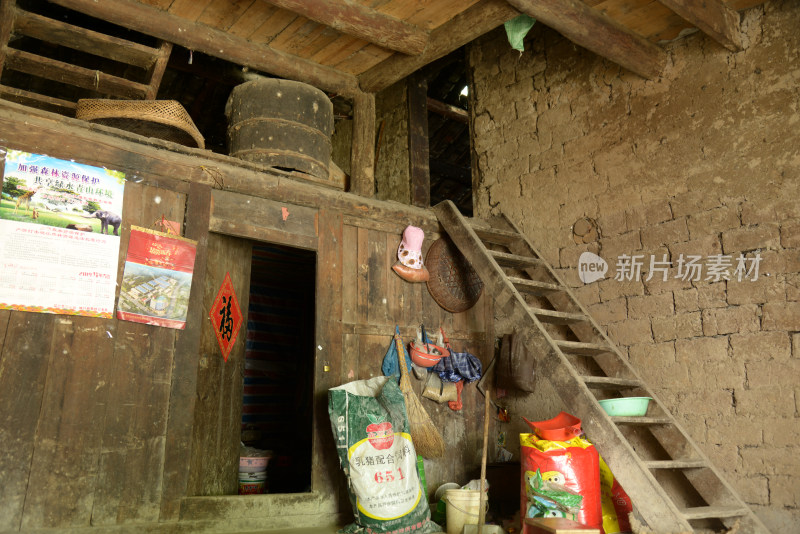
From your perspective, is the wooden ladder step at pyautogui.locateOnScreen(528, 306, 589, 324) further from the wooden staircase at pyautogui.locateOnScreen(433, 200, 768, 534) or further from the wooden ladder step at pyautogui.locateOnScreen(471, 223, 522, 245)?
the wooden ladder step at pyautogui.locateOnScreen(471, 223, 522, 245)

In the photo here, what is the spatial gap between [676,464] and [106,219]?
11.0ft

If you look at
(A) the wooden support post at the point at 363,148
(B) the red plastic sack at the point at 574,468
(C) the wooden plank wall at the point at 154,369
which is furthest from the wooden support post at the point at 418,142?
(B) the red plastic sack at the point at 574,468

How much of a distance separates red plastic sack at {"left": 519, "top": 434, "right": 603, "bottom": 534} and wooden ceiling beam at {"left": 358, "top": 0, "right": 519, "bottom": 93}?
272cm

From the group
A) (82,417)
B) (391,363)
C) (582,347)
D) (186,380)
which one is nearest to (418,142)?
(391,363)

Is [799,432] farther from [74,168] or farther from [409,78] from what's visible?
[409,78]

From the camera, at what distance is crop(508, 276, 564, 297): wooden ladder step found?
401 cm

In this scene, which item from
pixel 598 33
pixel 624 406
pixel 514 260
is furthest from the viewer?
pixel 514 260

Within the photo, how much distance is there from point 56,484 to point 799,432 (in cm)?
383

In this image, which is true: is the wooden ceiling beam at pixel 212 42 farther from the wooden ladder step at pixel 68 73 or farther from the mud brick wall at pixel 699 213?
the mud brick wall at pixel 699 213

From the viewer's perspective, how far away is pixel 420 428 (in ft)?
12.8

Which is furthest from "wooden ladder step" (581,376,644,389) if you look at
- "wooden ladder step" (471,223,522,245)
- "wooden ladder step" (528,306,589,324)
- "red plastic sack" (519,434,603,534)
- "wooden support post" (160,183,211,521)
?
"wooden support post" (160,183,211,521)

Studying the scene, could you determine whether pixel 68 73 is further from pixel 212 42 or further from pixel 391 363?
pixel 391 363

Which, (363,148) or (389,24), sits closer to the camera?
(389,24)

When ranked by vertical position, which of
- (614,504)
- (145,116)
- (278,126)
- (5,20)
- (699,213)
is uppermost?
(5,20)
